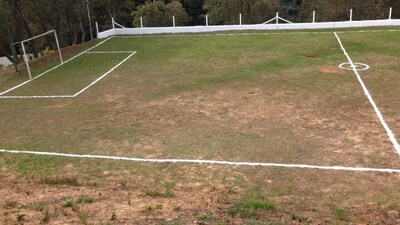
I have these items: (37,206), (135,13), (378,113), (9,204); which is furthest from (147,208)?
(135,13)

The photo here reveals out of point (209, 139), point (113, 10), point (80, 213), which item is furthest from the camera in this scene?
point (113, 10)

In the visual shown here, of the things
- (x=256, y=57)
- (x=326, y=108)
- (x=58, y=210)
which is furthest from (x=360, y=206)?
(x=256, y=57)

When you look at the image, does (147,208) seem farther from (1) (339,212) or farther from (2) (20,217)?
(1) (339,212)

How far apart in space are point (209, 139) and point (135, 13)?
31.2 metres

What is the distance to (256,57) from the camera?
20078 millimetres

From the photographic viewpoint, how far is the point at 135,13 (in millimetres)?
39531

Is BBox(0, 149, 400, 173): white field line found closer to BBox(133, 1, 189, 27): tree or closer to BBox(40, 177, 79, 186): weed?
BBox(40, 177, 79, 186): weed

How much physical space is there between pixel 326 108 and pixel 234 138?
351cm

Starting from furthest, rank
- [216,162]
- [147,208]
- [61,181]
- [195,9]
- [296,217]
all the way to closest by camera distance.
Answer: [195,9] → [216,162] → [61,181] → [147,208] → [296,217]

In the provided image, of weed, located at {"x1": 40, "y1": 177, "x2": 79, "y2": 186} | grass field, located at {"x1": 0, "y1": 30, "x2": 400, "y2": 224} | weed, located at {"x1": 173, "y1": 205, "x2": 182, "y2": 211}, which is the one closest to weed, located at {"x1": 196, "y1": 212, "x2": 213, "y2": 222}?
grass field, located at {"x1": 0, "y1": 30, "x2": 400, "y2": 224}

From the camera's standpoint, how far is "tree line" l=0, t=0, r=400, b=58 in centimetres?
2394

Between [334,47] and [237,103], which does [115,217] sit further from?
[334,47]

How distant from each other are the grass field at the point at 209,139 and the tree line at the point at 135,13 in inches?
192

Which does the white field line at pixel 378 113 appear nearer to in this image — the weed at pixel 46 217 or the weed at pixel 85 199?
the weed at pixel 85 199
